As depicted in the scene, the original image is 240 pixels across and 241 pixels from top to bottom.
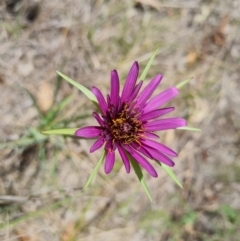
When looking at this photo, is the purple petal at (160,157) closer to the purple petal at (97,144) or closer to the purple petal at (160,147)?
the purple petal at (160,147)

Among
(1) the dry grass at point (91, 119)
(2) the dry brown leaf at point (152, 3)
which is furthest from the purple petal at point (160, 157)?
(2) the dry brown leaf at point (152, 3)

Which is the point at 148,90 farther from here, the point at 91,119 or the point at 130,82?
the point at 91,119

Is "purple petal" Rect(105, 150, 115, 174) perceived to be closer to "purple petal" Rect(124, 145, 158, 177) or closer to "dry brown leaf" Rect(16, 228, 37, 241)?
"purple petal" Rect(124, 145, 158, 177)

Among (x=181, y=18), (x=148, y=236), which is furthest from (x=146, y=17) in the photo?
(x=148, y=236)

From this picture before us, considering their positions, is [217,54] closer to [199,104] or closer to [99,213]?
[199,104]

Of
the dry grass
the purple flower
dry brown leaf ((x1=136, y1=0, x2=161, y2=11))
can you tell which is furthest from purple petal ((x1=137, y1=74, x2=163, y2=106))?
dry brown leaf ((x1=136, y1=0, x2=161, y2=11))

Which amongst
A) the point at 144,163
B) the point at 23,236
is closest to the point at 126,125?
the point at 144,163

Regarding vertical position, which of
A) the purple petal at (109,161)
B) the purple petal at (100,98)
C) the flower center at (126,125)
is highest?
the purple petal at (100,98)
